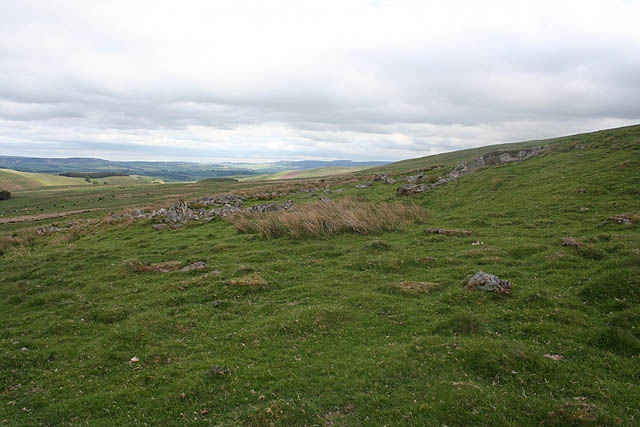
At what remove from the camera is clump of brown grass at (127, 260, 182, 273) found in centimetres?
1769

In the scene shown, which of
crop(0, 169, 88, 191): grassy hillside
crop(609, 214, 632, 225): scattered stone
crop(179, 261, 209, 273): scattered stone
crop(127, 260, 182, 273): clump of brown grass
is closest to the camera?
crop(609, 214, 632, 225): scattered stone

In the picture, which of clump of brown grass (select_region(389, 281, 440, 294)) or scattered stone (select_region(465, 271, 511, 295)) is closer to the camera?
scattered stone (select_region(465, 271, 511, 295))

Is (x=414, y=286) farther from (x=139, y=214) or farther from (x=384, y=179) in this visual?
(x=139, y=214)

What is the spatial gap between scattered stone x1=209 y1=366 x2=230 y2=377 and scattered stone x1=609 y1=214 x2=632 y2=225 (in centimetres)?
1990

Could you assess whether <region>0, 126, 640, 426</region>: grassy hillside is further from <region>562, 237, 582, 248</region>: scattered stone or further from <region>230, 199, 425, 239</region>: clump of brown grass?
<region>230, 199, 425, 239</region>: clump of brown grass

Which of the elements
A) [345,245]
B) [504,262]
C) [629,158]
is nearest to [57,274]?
[345,245]

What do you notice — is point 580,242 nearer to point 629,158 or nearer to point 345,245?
point 345,245

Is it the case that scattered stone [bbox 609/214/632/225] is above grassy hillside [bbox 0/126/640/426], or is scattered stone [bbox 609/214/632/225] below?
above

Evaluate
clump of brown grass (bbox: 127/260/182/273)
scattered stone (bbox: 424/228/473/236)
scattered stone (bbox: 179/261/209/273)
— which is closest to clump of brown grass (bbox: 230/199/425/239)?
scattered stone (bbox: 424/228/473/236)

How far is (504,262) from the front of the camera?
1412 cm

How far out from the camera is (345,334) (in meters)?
9.93

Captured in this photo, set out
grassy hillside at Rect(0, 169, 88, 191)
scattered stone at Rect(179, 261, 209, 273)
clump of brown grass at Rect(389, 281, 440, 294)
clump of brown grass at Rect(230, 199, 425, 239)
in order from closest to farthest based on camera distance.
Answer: clump of brown grass at Rect(389, 281, 440, 294), scattered stone at Rect(179, 261, 209, 273), clump of brown grass at Rect(230, 199, 425, 239), grassy hillside at Rect(0, 169, 88, 191)

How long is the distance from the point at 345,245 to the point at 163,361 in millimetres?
12476

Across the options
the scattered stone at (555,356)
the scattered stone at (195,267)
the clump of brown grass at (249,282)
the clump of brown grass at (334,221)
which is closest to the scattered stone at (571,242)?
the scattered stone at (555,356)
